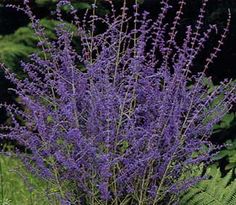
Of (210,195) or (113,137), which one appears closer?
(113,137)

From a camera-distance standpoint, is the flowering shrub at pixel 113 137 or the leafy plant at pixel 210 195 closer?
the flowering shrub at pixel 113 137

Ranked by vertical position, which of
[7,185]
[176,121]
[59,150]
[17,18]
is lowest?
[7,185]

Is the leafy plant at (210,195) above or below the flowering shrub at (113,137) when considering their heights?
below

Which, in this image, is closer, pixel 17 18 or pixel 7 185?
pixel 7 185

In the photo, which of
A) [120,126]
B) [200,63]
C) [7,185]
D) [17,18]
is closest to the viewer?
[120,126]

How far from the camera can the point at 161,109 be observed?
257cm

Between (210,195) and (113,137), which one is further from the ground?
(113,137)

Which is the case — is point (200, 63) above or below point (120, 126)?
below

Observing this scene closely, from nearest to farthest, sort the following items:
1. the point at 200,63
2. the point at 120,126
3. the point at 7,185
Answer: the point at 120,126 → the point at 7,185 → the point at 200,63

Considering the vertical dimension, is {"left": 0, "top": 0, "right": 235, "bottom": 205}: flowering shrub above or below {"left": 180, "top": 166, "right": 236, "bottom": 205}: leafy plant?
above

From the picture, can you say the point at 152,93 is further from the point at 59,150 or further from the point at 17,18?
the point at 17,18

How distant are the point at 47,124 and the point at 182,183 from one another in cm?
67

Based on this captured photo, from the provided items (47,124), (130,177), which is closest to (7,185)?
(47,124)

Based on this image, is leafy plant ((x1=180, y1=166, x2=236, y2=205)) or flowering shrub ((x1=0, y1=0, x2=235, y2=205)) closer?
flowering shrub ((x1=0, y1=0, x2=235, y2=205))
